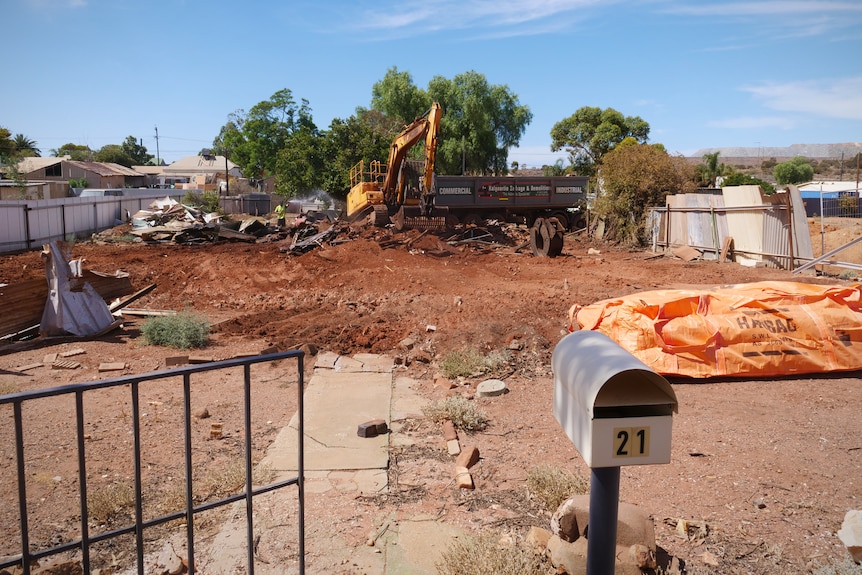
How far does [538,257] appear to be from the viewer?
2047cm

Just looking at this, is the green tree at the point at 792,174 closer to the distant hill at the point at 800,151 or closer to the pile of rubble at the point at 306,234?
the pile of rubble at the point at 306,234

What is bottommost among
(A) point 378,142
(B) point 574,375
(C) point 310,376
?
(C) point 310,376

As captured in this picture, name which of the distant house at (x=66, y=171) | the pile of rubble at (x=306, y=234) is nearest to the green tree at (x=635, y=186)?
the pile of rubble at (x=306, y=234)

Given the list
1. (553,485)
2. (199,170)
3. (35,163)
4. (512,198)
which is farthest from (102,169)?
(553,485)

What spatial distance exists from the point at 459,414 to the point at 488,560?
287cm

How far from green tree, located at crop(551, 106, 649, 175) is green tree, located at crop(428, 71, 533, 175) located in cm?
446

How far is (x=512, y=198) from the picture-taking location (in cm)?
2728

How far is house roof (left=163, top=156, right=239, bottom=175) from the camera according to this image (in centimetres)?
8712

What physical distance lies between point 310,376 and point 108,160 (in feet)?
326

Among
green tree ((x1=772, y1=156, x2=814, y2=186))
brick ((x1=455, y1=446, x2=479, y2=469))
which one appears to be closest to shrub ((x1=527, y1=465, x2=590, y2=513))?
brick ((x1=455, y1=446, x2=479, y2=469))

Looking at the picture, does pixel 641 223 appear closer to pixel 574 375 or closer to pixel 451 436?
pixel 451 436

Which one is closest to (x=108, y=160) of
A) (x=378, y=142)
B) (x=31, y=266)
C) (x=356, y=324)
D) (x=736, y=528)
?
(x=378, y=142)

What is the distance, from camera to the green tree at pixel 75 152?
9486cm

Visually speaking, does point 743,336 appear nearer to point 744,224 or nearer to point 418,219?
point 744,224
